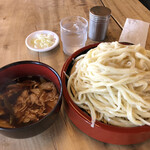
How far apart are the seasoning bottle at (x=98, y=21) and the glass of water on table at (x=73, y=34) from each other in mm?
89

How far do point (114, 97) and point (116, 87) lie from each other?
2.1 inches

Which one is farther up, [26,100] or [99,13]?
[99,13]

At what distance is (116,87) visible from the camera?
0.76 meters

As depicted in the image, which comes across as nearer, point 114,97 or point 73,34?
point 114,97

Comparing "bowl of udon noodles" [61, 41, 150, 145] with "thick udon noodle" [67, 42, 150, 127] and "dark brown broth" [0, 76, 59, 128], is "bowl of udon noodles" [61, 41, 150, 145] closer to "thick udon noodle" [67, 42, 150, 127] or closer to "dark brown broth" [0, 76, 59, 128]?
"thick udon noodle" [67, 42, 150, 127]

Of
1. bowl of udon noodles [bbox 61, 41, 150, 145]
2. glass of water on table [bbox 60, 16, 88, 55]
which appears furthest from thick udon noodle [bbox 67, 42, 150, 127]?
glass of water on table [bbox 60, 16, 88, 55]

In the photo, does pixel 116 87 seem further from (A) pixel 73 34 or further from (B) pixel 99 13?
(B) pixel 99 13

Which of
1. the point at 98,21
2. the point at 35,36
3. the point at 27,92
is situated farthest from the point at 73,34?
the point at 27,92

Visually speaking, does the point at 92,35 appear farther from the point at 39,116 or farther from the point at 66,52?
the point at 39,116

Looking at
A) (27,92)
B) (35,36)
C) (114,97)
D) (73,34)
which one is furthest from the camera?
(35,36)

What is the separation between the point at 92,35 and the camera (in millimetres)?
1442

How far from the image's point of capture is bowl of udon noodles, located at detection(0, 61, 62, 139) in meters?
0.78

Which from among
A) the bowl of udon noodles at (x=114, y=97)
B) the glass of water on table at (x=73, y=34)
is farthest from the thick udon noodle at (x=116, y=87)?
the glass of water on table at (x=73, y=34)

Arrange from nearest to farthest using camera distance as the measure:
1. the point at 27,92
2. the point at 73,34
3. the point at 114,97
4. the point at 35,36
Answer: the point at 114,97, the point at 27,92, the point at 73,34, the point at 35,36
